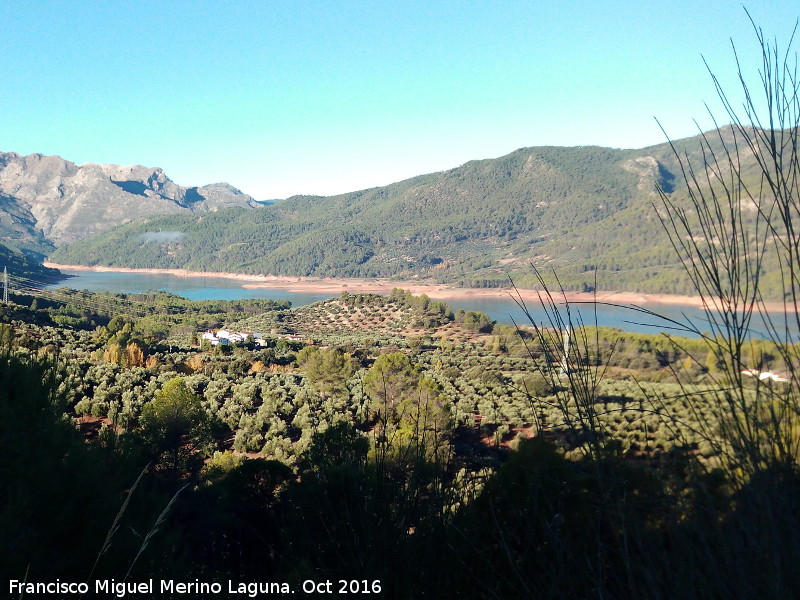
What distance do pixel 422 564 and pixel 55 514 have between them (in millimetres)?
2746

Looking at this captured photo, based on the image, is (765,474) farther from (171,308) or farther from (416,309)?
(171,308)

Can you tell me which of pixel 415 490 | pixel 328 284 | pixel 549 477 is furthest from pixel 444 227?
pixel 549 477

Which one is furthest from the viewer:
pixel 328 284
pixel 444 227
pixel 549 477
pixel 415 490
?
pixel 444 227

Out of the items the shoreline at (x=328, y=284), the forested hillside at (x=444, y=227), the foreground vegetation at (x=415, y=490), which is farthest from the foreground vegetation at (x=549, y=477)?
the forested hillside at (x=444, y=227)

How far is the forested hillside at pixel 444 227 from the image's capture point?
325 ft

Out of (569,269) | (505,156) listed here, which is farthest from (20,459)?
(505,156)

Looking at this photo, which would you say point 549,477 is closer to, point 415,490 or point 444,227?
point 415,490

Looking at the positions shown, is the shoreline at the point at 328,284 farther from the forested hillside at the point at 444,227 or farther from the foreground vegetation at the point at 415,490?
the foreground vegetation at the point at 415,490

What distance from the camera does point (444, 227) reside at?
124188 millimetres

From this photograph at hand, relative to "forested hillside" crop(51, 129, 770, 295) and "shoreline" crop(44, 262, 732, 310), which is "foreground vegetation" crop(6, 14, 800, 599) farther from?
"forested hillside" crop(51, 129, 770, 295)

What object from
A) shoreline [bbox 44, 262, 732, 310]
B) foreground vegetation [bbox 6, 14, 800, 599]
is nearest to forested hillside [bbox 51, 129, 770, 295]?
shoreline [bbox 44, 262, 732, 310]

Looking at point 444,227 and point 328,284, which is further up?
point 444,227

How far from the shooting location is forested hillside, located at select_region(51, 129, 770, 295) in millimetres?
99188

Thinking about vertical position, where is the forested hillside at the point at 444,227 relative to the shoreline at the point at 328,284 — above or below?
above
